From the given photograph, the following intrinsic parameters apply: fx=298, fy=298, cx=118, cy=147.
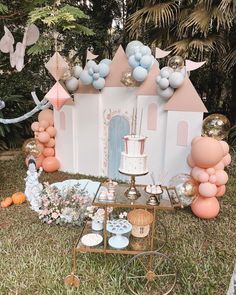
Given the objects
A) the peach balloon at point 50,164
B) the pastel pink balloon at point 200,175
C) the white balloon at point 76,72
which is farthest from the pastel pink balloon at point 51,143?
the pastel pink balloon at point 200,175

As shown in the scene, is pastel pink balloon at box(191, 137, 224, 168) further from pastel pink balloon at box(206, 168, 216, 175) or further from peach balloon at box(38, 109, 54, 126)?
peach balloon at box(38, 109, 54, 126)

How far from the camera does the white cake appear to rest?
2473 mm

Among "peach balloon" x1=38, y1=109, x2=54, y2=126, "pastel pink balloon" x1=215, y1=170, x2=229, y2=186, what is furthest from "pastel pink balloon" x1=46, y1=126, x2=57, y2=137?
"pastel pink balloon" x1=215, y1=170, x2=229, y2=186

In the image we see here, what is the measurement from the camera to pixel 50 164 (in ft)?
16.8

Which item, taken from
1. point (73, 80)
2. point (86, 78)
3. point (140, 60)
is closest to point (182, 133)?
point (140, 60)

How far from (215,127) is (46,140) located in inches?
107

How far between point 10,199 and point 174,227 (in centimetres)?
215

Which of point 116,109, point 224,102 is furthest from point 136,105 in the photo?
point 224,102

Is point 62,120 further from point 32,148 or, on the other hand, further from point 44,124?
point 32,148

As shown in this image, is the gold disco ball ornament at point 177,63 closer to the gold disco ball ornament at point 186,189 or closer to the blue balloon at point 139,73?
the blue balloon at point 139,73

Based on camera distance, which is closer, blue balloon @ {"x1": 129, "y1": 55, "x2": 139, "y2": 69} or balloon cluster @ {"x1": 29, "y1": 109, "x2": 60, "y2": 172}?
blue balloon @ {"x1": 129, "y1": 55, "x2": 139, "y2": 69}

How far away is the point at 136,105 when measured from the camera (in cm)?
441

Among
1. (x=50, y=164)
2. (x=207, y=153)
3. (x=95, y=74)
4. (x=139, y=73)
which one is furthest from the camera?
(x=50, y=164)

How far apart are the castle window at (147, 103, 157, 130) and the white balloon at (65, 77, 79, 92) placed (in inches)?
49.1
